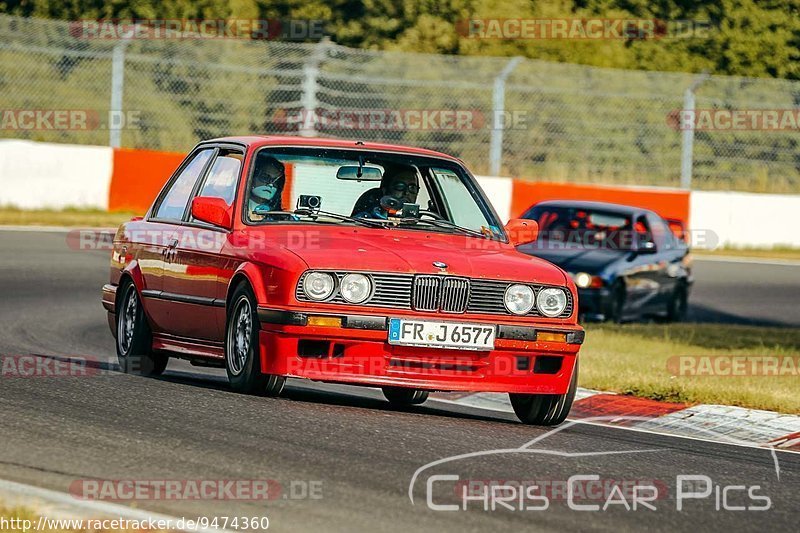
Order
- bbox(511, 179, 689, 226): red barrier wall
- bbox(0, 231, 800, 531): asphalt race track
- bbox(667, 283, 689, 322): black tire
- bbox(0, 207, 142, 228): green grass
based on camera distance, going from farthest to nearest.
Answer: bbox(511, 179, 689, 226): red barrier wall < bbox(0, 207, 142, 228): green grass < bbox(667, 283, 689, 322): black tire < bbox(0, 231, 800, 531): asphalt race track

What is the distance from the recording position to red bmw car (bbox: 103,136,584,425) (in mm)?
7863

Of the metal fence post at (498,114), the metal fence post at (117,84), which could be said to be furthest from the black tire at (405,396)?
the metal fence post at (498,114)

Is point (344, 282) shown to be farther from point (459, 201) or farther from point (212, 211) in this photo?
point (459, 201)

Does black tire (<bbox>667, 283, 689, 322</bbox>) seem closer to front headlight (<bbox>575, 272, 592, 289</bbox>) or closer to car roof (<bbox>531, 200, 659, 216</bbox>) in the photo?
car roof (<bbox>531, 200, 659, 216</bbox>)

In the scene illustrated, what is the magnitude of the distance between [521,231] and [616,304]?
7.60m

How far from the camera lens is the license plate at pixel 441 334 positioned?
309 inches

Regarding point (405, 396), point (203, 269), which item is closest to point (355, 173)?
point (203, 269)

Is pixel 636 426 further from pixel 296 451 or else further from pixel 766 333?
pixel 766 333

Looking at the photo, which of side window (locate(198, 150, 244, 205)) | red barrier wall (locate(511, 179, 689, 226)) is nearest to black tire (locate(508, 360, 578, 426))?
side window (locate(198, 150, 244, 205))

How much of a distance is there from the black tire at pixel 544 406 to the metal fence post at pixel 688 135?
56.2 feet

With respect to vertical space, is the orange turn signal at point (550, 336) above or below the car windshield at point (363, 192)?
below

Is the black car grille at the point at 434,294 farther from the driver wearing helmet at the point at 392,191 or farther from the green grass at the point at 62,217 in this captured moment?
the green grass at the point at 62,217

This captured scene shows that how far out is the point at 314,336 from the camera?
7.80 metres

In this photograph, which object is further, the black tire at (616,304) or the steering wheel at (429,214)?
the black tire at (616,304)
